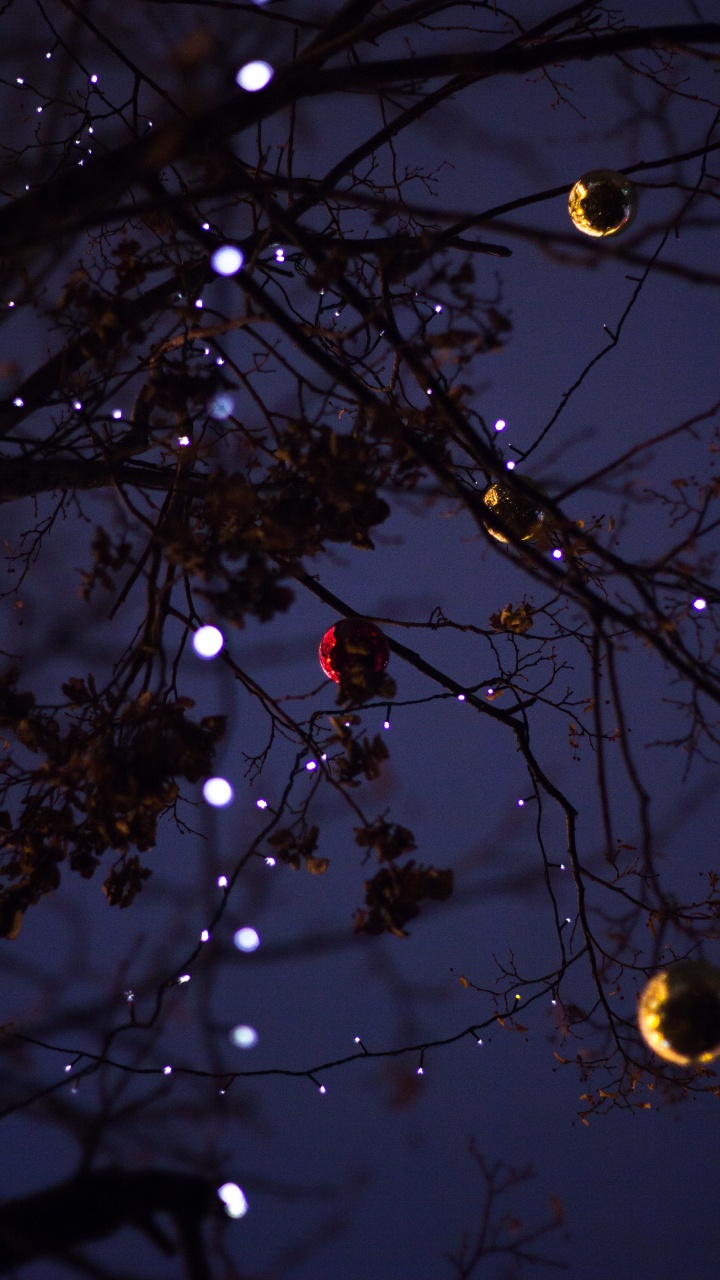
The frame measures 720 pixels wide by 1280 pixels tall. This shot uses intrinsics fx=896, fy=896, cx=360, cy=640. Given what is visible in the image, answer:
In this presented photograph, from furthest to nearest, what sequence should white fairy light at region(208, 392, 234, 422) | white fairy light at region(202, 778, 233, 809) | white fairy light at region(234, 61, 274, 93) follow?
white fairy light at region(202, 778, 233, 809) → white fairy light at region(208, 392, 234, 422) → white fairy light at region(234, 61, 274, 93)

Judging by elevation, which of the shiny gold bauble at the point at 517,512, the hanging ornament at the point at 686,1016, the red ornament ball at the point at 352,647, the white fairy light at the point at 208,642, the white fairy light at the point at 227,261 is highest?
the shiny gold bauble at the point at 517,512

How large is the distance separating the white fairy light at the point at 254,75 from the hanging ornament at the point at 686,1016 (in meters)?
1.38

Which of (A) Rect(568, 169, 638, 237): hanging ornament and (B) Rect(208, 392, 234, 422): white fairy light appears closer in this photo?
(B) Rect(208, 392, 234, 422): white fairy light

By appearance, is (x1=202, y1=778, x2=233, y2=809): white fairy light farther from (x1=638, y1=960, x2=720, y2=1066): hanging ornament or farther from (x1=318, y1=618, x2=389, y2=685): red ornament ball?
(x1=638, y1=960, x2=720, y2=1066): hanging ornament

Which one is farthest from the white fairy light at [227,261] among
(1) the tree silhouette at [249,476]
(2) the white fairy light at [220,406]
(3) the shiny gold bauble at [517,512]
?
(3) the shiny gold bauble at [517,512]

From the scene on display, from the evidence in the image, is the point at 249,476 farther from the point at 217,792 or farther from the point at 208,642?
the point at 217,792

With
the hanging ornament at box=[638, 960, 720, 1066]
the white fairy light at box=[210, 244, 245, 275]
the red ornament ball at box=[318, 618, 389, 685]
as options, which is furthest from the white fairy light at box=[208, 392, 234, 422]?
the hanging ornament at box=[638, 960, 720, 1066]

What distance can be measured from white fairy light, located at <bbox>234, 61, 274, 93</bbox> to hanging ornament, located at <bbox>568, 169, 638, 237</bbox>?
0.74 meters

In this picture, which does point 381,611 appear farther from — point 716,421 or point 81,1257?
point 81,1257

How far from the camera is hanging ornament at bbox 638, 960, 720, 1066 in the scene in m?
1.29

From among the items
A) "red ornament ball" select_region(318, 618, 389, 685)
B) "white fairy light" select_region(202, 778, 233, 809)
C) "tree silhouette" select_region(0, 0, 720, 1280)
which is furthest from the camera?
"red ornament ball" select_region(318, 618, 389, 685)

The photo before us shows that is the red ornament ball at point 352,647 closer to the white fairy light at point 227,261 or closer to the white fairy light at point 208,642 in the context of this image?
the white fairy light at point 208,642

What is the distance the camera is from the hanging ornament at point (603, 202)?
5.61 ft

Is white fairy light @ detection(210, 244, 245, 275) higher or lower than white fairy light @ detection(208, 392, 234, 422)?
lower
